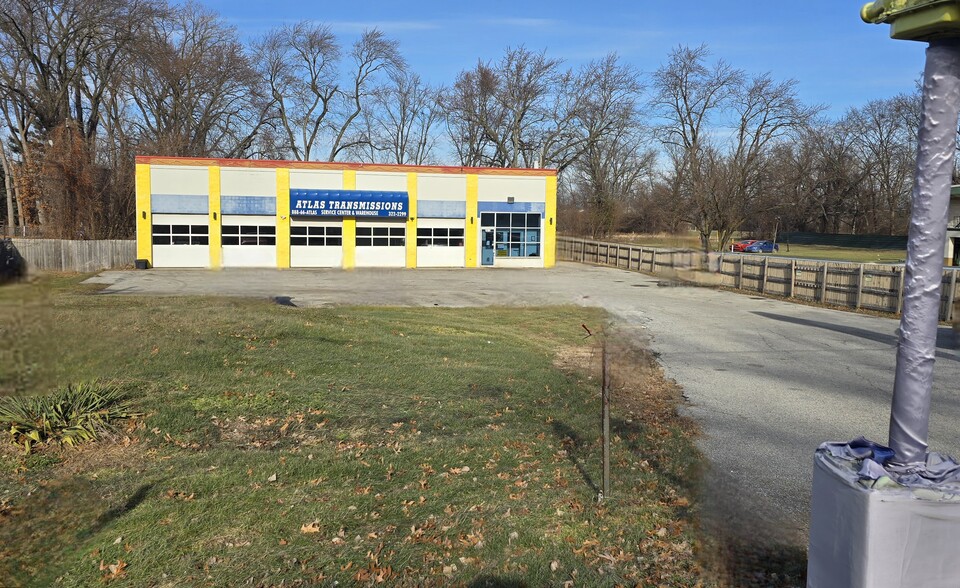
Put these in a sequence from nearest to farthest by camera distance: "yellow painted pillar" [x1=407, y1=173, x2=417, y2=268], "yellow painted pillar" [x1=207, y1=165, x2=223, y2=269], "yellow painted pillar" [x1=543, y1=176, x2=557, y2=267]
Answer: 1. "yellow painted pillar" [x1=207, y1=165, x2=223, y2=269]
2. "yellow painted pillar" [x1=407, y1=173, x2=417, y2=268]
3. "yellow painted pillar" [x1=543, y1=176, x2=557, y2=267]

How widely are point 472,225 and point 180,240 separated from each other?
15804mm

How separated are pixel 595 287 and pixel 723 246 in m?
13.3

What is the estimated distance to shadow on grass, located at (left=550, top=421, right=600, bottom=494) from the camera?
19.1ft

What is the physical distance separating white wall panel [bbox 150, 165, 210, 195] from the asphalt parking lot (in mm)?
5524

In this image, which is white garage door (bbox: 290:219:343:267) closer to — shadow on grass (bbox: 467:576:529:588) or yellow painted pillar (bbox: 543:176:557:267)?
yellow painted pillar (bbox: 543:176:557:267)

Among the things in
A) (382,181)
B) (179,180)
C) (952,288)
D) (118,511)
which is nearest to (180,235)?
(179,180)

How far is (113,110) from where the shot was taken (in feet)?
167

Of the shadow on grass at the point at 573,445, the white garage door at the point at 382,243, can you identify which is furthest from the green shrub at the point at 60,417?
the white garage door at the point at 382,243

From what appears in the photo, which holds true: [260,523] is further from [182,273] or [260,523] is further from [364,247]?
[364,247]

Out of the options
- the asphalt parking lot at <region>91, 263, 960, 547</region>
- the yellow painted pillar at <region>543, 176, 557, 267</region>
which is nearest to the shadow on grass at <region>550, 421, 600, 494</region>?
the asphalt parking lot at <region>91, 263, 960, 547</region>

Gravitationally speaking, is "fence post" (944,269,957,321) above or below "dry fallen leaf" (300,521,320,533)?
above

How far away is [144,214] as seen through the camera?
35.1 m

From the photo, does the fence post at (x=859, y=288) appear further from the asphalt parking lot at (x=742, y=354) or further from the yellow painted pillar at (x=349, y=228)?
the yellow painted pillar at (x=349, y=228)

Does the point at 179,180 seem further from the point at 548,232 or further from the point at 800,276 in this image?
the point at 800,276
